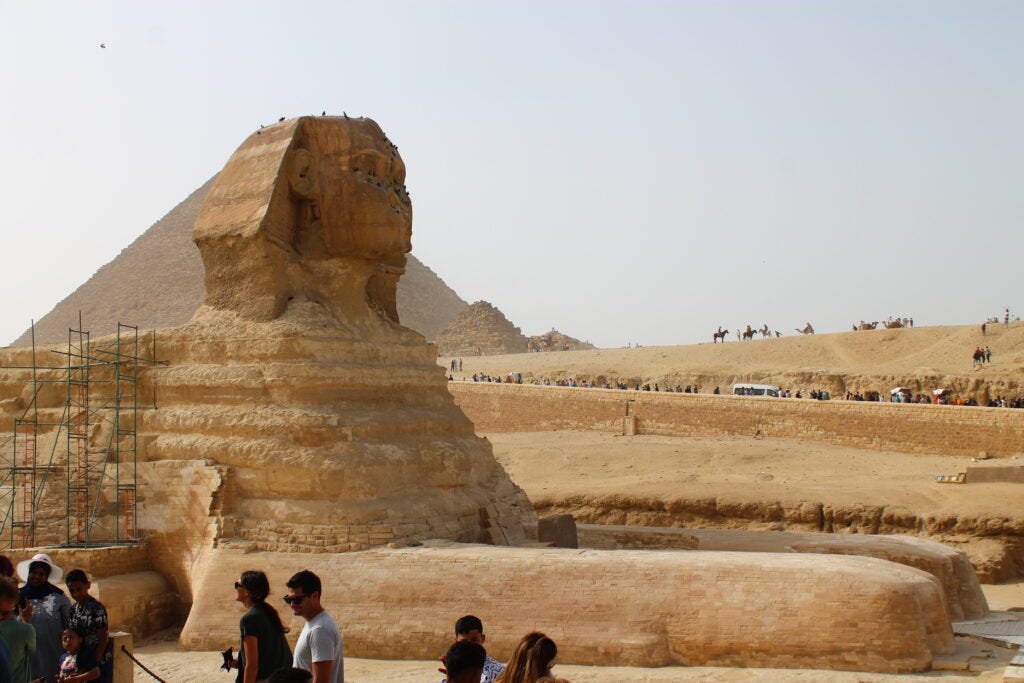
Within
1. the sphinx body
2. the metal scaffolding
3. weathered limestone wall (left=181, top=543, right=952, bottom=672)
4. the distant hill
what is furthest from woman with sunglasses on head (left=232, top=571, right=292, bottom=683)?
the distant hill

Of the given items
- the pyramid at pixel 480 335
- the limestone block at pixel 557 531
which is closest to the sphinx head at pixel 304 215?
the limestone block at pixel 557 531

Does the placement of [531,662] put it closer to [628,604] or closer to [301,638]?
[301,638]

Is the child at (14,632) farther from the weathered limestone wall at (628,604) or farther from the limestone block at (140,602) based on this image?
the limestone block at (140,602)

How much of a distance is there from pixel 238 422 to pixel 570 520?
11.6ft

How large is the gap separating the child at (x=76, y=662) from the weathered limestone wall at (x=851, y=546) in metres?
5.54

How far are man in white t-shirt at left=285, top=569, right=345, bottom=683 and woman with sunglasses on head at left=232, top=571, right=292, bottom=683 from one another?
0.22 meters

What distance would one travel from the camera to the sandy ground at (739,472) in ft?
48.4

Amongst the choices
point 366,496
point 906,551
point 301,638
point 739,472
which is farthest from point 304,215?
point 739,472

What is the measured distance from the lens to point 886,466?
19312 mm

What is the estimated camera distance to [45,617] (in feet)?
17.8

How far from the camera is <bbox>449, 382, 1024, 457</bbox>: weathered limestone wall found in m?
19.9

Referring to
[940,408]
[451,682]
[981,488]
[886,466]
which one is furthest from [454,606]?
[940,408]

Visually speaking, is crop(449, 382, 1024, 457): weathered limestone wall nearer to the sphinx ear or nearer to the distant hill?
the distant hill

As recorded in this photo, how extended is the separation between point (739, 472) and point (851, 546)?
416 inches
